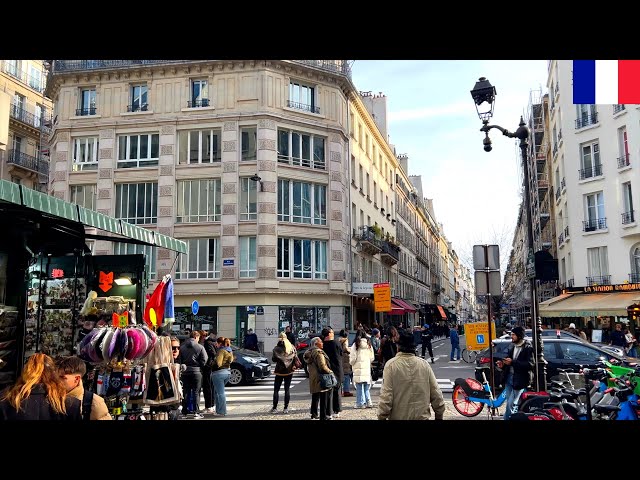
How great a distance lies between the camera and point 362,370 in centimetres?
1180

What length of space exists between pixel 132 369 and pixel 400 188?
46.9m

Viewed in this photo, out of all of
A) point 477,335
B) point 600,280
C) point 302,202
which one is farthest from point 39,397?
point 600,280

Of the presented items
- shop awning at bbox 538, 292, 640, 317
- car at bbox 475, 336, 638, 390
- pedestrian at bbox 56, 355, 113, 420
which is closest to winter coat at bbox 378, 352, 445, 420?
pedestrian at bbox 56, 355, 113, 420

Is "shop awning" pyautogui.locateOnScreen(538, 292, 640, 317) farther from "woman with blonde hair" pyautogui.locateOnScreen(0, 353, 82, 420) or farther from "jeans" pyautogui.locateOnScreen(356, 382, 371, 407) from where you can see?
"woman with blonde hair" pyautogui.locateOnScreen(0, 353, 82, 420)

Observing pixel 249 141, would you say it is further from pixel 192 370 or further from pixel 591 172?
pixel 192 370

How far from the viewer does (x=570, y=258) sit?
33.4 metres

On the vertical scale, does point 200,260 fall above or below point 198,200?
below

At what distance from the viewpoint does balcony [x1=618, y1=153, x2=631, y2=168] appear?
90.7 feet

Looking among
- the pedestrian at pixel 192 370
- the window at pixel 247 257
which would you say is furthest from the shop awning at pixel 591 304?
the pedestrian at pixel 192 370

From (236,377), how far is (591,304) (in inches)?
715

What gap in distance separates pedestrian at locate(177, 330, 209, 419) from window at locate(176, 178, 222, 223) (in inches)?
743

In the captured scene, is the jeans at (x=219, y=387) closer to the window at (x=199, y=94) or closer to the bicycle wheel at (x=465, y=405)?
the bicycle wheel at (x=465, y=405)
